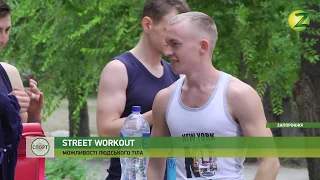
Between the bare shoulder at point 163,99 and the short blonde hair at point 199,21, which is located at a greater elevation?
the short blonde hair at point 199,21

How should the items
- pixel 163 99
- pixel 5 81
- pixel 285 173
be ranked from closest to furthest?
pixel 163 99
pixel 5 81
pixel 285 173

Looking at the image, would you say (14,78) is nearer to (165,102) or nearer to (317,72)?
(165,102)

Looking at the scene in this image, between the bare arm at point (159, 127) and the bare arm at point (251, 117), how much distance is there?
346mm

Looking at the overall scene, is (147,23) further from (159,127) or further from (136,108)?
(159,127)

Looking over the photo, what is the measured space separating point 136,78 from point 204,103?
81 cm

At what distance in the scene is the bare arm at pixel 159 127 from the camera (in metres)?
3.47

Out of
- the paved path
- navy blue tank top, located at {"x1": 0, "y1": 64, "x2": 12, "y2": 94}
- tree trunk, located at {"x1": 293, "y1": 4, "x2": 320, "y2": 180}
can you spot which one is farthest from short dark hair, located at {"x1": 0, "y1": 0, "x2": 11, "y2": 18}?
the paved path

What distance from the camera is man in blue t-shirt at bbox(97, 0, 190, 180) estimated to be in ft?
13.1

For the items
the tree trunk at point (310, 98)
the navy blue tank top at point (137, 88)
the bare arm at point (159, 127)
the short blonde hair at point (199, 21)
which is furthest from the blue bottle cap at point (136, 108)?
the tree trunk at point (310, 98)

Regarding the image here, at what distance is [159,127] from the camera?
3527 mm

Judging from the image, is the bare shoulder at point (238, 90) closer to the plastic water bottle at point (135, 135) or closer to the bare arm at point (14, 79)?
the plastic water bottle at point (135, 135)

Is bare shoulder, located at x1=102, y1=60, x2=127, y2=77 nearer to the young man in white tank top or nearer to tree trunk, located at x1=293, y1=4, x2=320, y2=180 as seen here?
the young man in white tank top

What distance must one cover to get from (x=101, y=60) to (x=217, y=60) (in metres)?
1.57

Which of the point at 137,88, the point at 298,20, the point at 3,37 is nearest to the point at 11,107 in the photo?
the point at 3,37
